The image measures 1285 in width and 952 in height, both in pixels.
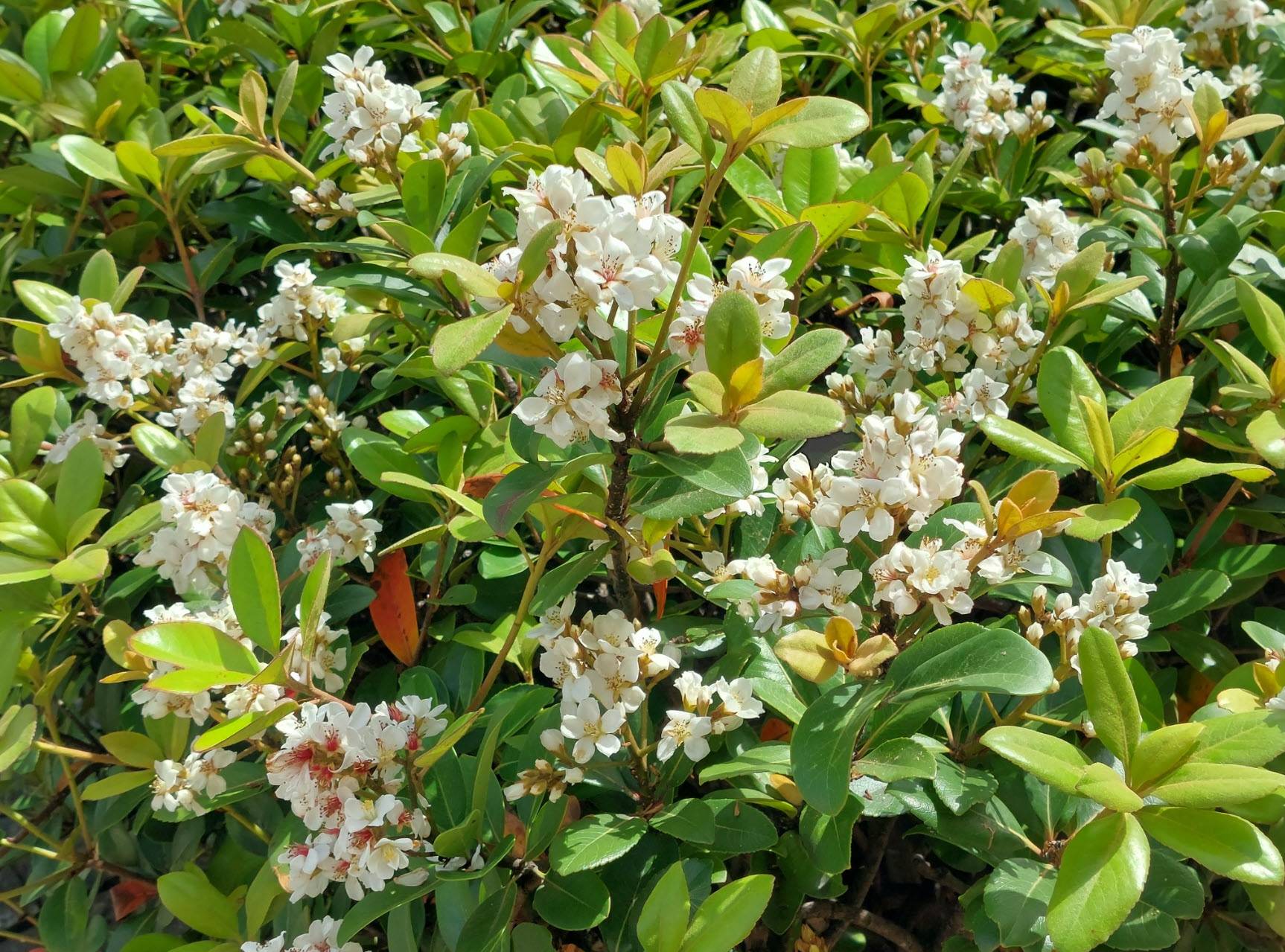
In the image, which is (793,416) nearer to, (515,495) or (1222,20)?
(515,495)

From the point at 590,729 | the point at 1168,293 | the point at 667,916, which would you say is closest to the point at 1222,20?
the point at 1168,293

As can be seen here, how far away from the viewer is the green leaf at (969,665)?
0.99m

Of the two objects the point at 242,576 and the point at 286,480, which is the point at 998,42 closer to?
the point at 286,480

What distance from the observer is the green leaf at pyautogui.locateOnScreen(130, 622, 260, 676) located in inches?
42.9

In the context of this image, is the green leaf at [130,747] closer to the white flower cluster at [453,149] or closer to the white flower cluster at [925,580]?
the white flower cluster at [453,149]

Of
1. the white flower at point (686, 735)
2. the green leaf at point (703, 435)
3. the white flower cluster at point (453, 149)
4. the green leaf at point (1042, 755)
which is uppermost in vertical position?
the green leaf at point (703, 435)

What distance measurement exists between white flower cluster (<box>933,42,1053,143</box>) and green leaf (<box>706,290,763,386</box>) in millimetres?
1147

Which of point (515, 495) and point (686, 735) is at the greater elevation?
point (515, 495)

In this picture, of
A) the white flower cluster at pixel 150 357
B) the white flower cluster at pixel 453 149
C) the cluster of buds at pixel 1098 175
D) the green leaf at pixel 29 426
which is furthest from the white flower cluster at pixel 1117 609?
the green leaf at pixel 29 426

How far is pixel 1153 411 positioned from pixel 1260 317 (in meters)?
0.26

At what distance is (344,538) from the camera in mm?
1561

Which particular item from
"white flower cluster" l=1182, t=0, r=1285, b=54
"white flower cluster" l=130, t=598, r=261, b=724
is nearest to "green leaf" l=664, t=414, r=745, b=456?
"white flower cluster" l=130, t=598, r=261, b=724

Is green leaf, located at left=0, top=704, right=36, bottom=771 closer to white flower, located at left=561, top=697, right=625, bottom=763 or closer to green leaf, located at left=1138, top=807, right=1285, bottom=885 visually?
white flower, located at left=561, top=697, right=625, bottom=763

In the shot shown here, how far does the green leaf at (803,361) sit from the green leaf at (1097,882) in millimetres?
507
